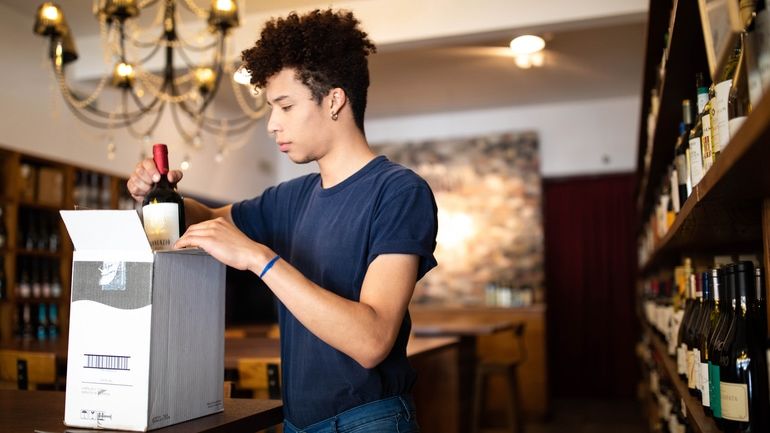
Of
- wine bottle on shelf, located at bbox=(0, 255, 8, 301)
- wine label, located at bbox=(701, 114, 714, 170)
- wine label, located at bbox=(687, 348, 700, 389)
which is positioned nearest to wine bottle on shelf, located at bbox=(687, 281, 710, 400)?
wine label, located at bbox=(687, 348, 700, 389)

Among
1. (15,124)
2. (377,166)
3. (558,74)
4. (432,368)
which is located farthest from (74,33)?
(377,166)

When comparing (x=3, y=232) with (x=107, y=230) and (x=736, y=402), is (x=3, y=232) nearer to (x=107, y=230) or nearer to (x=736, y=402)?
(x=107, y=230)

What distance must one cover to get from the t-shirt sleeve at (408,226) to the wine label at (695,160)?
64 cm

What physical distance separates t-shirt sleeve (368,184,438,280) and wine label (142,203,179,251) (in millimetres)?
362

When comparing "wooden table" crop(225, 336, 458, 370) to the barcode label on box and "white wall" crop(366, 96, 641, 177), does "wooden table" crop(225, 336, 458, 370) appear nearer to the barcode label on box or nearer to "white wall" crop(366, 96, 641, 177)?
the barcode label on box

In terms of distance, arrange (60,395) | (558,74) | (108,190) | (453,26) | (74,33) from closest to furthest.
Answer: (60,395), (453,26), (74,33), (108,190), (558,74)

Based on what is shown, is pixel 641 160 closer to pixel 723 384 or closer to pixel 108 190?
pixel 723 384

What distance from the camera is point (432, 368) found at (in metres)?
3.81

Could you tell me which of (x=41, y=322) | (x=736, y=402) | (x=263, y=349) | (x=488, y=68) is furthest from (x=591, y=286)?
(x=736, y=402)

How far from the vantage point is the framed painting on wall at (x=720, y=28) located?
42.9 inches

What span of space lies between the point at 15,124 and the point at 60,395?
12.4ft

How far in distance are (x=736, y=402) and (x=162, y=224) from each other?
1053 millimetres

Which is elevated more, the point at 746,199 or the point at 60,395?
the point at 746,199

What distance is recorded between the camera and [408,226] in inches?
53.9
